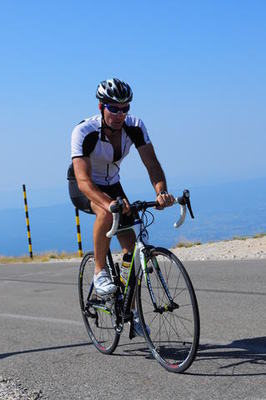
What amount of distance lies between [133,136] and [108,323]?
5.57 ft

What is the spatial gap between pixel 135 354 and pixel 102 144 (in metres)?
1.80

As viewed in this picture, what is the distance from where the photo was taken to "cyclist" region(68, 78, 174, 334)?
16.4 feet

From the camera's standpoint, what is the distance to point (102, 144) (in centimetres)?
521

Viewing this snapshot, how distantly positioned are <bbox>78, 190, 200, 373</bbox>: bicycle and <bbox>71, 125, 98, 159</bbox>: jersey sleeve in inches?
27.0

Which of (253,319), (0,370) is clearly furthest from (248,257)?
(0,370)

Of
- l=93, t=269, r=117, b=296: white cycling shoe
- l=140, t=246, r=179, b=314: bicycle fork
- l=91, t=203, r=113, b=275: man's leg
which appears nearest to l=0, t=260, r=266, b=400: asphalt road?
l=140, t=246, r=179, b=314: bicycle fork

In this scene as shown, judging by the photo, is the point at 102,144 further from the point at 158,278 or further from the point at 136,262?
the point at 158,278

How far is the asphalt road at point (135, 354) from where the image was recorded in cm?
429

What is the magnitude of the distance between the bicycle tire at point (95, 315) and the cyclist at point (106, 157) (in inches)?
18.3

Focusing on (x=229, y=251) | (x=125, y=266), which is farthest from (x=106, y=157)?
(x=229, y=251)

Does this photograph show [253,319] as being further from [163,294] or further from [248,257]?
[248,257]

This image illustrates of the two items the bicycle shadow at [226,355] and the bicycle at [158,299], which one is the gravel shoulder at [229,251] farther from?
the bicycle at [158,299]

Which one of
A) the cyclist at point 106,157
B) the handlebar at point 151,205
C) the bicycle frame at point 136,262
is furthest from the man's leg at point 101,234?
the handlebar at point 151,205

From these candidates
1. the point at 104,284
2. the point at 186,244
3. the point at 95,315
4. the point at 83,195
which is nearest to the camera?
the point at 104,284
